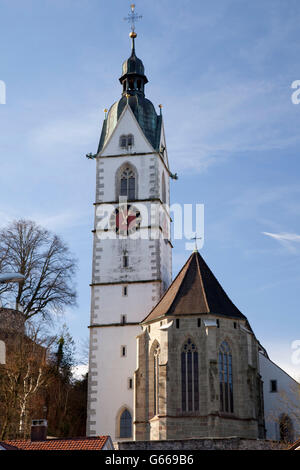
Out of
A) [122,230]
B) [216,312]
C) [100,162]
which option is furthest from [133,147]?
[216,312]

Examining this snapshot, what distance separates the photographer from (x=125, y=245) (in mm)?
40812

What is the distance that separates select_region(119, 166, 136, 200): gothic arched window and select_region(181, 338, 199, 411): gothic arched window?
11722 mm

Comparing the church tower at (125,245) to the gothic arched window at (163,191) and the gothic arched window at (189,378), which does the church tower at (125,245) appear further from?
the gothic arched window at (189,378)

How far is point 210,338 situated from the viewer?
32875 mm

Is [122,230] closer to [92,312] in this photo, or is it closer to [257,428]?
[92,312]

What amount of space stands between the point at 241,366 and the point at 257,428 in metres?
2.92

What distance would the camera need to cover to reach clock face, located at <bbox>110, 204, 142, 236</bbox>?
41031 mm

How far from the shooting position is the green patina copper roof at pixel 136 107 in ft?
144

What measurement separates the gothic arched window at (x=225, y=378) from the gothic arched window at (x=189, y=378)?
1.22 m

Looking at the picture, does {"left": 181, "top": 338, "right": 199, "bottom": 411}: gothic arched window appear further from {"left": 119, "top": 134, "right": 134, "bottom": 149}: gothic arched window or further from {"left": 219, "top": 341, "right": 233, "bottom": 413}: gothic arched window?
{"left": 119, "top": 134, "right": 134, "bottom": 149}: gothic arched window

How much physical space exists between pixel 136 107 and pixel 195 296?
15.0m

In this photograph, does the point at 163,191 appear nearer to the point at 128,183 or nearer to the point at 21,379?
the point at 128,183

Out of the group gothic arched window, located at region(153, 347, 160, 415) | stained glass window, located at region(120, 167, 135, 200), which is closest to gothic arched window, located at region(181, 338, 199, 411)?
gothic arched window, located at region(153, 347, 160, 415)

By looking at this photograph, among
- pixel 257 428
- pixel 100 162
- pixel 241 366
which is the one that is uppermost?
pixel 100 162
